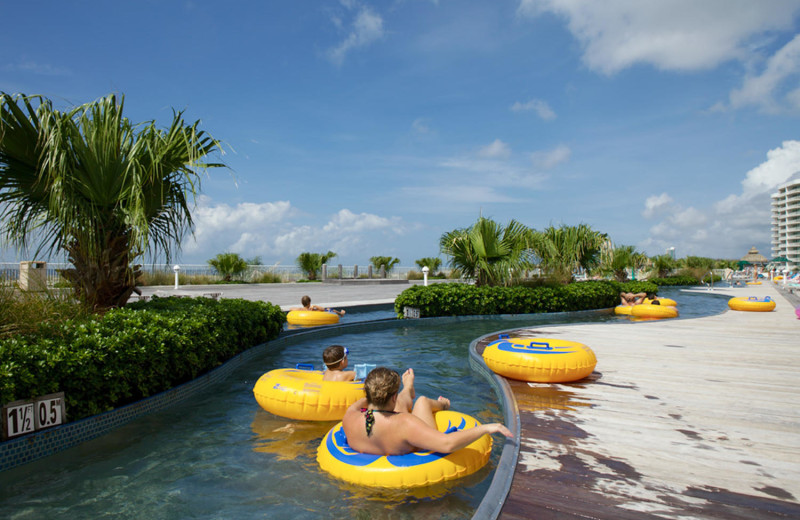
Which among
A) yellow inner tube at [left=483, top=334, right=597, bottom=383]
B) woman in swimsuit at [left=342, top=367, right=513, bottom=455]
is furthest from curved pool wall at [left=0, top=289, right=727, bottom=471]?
woman in swimsuit at [left=342, top=367, right=513, bottom=455]

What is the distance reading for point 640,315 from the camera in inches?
576

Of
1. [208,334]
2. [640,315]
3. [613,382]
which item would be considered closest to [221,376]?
[208,334]

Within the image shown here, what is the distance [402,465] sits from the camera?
10.9 ft

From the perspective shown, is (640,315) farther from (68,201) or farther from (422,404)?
(68,201)

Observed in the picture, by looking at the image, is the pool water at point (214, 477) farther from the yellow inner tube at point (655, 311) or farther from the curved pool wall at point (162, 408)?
the yellow inner tube at point (655, 311)

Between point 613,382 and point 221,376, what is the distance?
555 centimetres

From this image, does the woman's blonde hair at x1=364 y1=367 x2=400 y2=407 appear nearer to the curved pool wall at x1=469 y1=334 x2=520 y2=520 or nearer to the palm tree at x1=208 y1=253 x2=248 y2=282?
the curved pool wall at x1=469 y1=334 x2=520 y2=520

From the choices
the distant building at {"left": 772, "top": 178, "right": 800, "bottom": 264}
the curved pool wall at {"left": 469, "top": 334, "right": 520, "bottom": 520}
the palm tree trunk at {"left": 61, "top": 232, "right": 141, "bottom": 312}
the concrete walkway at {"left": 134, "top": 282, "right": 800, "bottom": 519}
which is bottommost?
the concrete walkway at {"left": 134, "top": 282, "right": 800, "bottom": 519}

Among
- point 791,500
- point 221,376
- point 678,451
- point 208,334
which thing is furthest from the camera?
point 221,376

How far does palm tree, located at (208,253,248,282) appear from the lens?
29.1 m

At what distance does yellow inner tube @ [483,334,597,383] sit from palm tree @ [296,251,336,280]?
30897 millimetres

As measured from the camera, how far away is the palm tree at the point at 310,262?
35656 mm

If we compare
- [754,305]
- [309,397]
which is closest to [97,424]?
[309,397]

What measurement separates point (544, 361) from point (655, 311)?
10694mm
